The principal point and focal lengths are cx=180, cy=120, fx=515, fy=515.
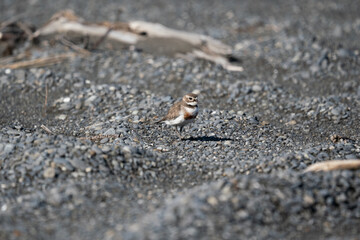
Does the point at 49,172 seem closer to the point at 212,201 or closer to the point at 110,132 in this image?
the point at 110,132

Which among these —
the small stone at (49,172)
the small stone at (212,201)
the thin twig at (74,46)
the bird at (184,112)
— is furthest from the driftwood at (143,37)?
the small stone at (212,201)

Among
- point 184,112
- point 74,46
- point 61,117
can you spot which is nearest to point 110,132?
point 184,112

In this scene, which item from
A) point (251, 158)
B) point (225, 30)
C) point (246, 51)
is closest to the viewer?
point (251, 158)

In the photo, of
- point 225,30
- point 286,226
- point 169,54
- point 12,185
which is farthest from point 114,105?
point 225,30

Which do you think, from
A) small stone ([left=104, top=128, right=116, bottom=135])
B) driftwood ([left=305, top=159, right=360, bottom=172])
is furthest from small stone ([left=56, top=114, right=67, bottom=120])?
driftwood ([left=305, top=159, right=360, bottom=172])

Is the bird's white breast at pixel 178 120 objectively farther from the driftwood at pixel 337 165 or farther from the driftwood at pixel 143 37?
the driftwood at pixel 143 37

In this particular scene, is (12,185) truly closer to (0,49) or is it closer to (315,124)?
(315,124)
